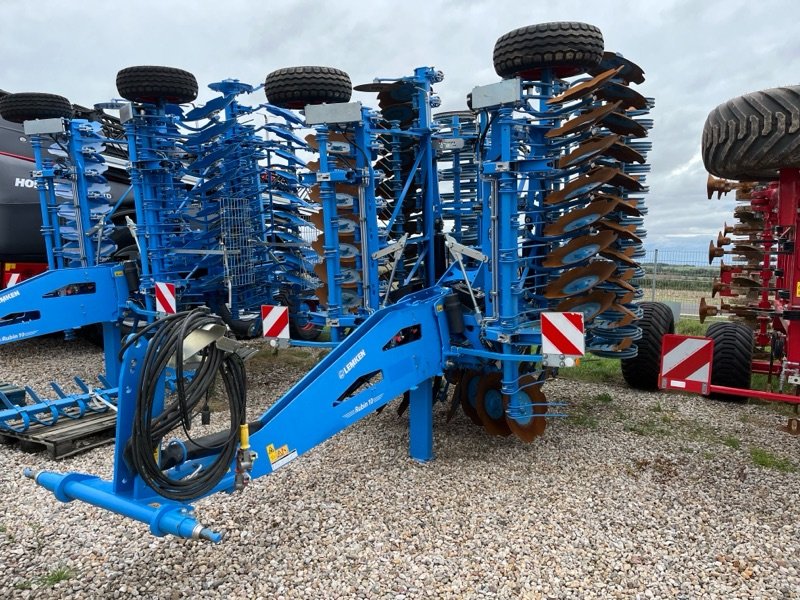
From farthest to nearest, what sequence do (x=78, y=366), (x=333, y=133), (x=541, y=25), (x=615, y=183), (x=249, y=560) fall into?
1. (x=78, y=366)
2. (x=333, y=133)
3. (x=615, y=183)
4. (x=541, y=25)
5. (x=249, y=560)

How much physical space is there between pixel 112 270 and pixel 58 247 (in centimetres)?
133

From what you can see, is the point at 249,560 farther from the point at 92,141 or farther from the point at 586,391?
the point at 92,141

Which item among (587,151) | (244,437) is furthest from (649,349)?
(244,437)

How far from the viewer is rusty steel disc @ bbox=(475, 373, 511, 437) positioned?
15.5 feet

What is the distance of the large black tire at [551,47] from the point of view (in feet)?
13.3

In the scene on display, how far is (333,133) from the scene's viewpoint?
4.83 meters

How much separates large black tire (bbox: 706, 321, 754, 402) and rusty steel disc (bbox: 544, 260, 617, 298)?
191 centimetres

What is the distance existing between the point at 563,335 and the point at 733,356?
2.46m

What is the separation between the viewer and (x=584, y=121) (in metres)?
3.93

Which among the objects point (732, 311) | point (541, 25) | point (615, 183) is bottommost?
point (732, 311)

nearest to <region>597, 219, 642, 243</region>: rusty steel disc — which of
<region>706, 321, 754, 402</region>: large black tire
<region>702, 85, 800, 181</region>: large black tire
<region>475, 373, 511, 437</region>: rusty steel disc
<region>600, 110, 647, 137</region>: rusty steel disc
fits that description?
<region>702, 85, 800, 181</region>: large black tire

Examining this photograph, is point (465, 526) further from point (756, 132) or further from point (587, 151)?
point (756, 132)

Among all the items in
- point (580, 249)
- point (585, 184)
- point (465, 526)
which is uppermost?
point (585, 184)

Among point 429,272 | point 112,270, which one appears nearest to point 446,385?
point 429,272
